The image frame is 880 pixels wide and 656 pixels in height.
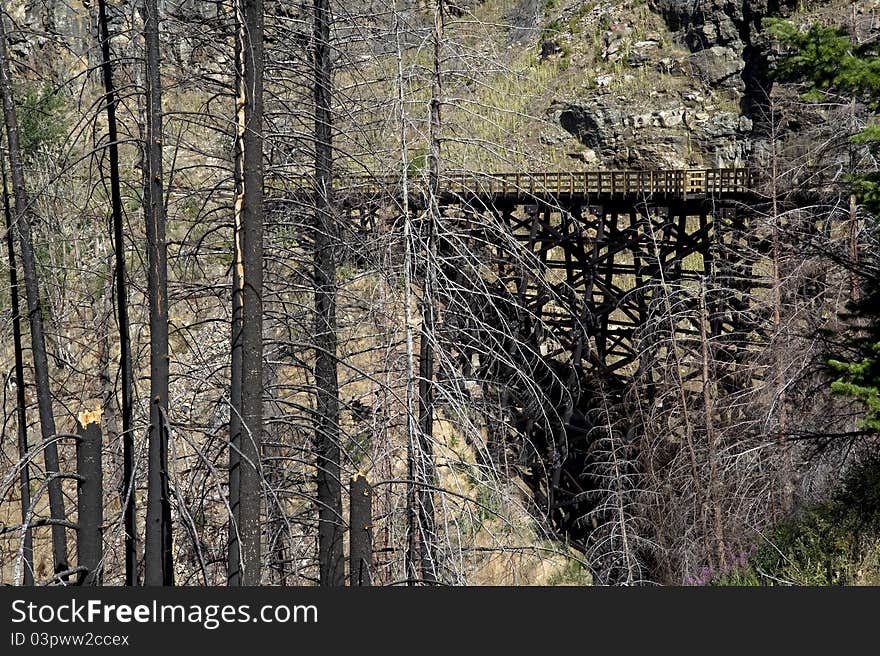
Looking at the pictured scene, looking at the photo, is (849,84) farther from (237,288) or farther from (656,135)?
(656,135)

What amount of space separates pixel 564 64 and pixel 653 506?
2231 cm

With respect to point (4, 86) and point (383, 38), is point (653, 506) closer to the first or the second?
point (383, 38)

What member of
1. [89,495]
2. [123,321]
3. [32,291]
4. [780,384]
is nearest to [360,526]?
[89,495]

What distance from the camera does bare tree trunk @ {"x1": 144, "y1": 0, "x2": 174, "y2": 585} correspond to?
197 inches

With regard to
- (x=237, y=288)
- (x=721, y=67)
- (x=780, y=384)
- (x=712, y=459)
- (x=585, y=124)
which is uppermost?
(x=721, y=67)

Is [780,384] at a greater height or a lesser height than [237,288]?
lesser

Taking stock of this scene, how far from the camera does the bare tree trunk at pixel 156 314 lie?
5004 millimetres

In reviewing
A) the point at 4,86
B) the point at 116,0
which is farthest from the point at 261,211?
the point at 116,0

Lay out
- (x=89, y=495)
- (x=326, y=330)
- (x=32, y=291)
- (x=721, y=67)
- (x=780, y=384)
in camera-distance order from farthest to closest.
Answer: (x=721, y=67) < (x=780, y=384) < (x=32, y=291) < (x=326, y=330) < (x=89, y=495)

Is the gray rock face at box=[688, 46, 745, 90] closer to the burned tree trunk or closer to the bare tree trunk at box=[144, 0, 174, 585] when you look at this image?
the bare tree trunk at box=[144, 0, 174, 585]

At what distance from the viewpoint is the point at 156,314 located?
5.04 metres

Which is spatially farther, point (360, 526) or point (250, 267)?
point (360, 526)

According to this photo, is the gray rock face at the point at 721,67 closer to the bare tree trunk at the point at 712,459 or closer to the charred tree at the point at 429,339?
the bare tree trunk at the point at 712,459

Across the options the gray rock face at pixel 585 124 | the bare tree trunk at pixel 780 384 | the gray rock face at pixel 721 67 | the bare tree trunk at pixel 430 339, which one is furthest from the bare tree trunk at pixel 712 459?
the gray rock face at pixel 721 67
